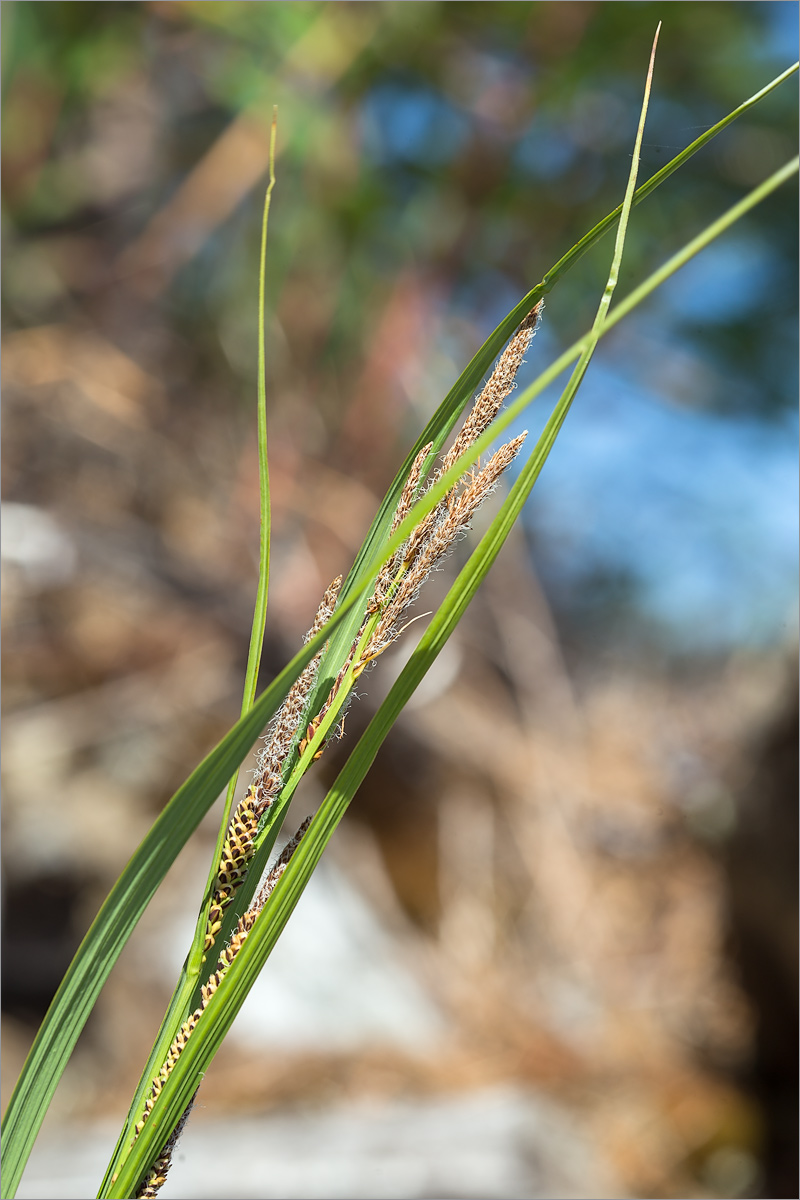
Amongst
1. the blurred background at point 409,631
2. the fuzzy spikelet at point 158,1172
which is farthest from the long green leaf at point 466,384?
the blurred background at point 409,631

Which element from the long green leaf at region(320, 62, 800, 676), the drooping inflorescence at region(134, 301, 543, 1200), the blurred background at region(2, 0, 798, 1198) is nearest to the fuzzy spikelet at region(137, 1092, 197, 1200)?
the drooping inflorescence at region(134, 301, 543, 1200)

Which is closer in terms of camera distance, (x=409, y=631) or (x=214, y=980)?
(x=214, y=980)

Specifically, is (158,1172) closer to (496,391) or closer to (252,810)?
(252,810)

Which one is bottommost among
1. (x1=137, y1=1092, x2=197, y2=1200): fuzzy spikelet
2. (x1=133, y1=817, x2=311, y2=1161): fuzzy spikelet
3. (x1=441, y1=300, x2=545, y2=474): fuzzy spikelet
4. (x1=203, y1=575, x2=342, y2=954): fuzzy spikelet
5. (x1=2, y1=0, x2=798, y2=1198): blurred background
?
(x1=137, y1=1092, x2=197, y2=1200): fuzzy spikelet

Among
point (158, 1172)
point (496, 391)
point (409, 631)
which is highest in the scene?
point (409, 631)

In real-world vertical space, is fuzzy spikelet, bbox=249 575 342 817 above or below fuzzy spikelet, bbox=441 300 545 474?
below

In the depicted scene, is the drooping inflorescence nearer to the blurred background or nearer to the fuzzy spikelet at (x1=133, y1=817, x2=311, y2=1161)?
the fuzzy spikelet at (x1=133, y1=817, x2=311, y2=1161)

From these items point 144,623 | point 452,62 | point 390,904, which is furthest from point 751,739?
point 452,62

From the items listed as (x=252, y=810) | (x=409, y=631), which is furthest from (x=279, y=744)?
(x=409, y=631)

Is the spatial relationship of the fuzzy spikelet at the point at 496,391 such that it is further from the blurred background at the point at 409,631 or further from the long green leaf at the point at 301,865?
the blurred background at the point at 409,631

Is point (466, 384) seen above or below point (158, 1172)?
above
